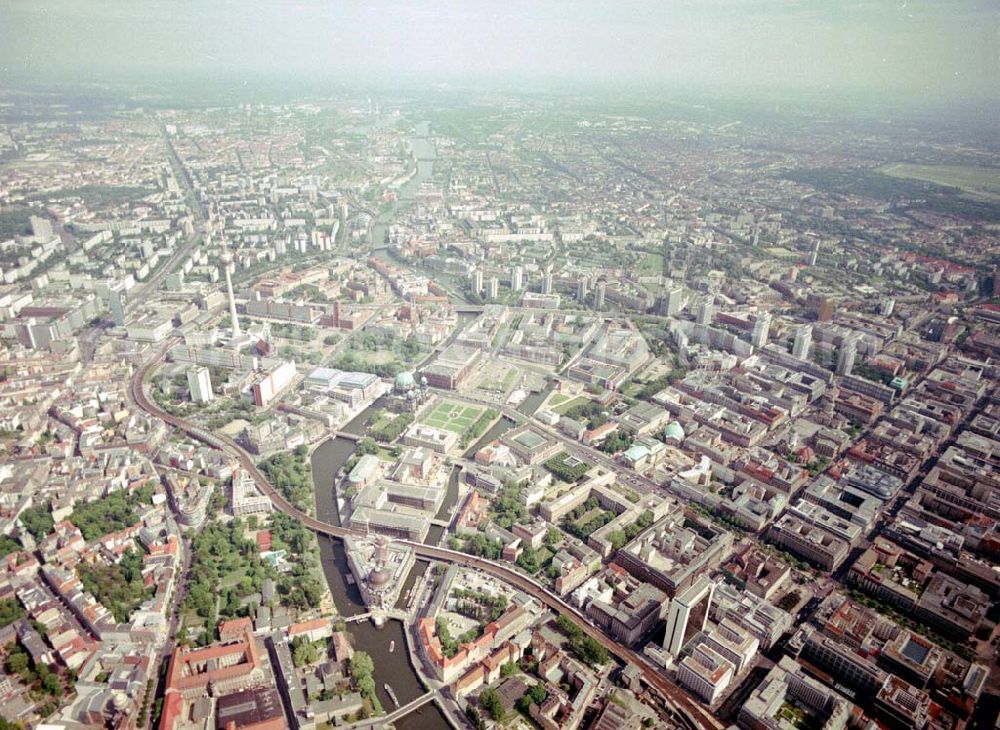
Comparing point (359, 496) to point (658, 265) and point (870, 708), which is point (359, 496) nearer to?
point (870, 708)

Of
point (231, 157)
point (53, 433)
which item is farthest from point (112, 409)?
point (231, 157)

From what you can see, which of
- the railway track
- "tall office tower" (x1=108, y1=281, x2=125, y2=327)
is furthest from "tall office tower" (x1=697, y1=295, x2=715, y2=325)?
"tall office tower" (x1=108, y1=281, x2=125, y2=327)

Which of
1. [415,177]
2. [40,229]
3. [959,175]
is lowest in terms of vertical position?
[40,229]

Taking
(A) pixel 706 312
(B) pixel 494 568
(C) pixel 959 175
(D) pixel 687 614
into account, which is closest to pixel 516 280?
(A) pixel 706 312

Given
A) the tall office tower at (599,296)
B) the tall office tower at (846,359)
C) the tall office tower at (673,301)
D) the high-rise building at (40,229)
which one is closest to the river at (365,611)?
the tall office tower at (599,296)

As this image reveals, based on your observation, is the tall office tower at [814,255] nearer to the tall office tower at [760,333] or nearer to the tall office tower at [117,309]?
the tall office tower at [760,333]

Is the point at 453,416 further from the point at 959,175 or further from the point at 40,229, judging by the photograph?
the point at 959,175
